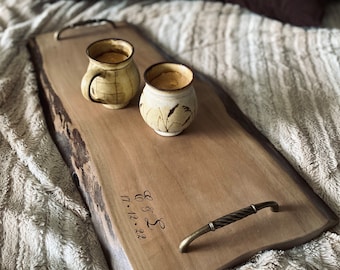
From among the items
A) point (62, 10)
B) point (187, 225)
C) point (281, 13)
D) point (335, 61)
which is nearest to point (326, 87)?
point (335, 61)

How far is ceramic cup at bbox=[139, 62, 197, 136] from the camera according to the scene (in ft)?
1.98

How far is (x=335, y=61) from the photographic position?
0.85 m

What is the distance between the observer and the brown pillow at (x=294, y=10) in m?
0.93

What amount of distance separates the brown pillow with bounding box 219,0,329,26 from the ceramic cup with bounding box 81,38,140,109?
40 centimetres

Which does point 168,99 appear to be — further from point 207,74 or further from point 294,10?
point 294,10

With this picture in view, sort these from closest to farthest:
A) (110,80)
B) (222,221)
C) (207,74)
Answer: (222,221), (110,80), (207,74)

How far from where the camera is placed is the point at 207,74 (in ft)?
2.71

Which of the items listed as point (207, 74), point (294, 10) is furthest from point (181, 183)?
A: point (294, 10)

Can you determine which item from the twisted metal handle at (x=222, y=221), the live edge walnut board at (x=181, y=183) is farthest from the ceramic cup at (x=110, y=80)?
the twisted metal handle at (x=222, y=221)

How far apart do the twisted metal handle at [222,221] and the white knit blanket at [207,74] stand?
5 centimetres

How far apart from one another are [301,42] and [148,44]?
303 mm

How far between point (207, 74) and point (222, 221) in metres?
0.37

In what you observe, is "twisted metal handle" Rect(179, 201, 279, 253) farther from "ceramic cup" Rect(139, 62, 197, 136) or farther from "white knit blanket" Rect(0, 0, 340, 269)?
"ceramic cup" Rect(139, 62, 197, 136)

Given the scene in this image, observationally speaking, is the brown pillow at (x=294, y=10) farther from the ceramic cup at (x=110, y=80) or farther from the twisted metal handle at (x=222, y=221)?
the twisted metal handle at (x=222, y=221)
